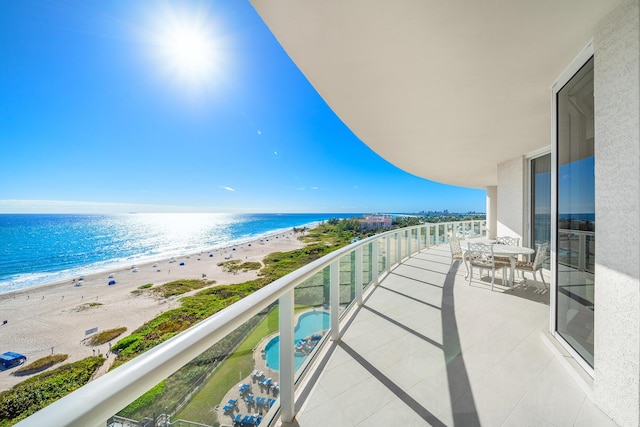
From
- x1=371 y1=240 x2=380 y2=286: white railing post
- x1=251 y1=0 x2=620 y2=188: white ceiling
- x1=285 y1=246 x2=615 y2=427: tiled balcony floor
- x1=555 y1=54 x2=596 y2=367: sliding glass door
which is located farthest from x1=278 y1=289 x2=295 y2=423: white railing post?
x1=371 y1=240 x2=380 y2=286: white railing post

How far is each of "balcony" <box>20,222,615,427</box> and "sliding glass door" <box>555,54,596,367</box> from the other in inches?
13.7

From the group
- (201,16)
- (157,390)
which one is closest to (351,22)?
(157,390)

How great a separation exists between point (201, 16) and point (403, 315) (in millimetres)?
7003

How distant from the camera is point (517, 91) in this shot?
2832 millimetres

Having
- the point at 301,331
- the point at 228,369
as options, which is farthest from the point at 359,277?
the point at 228,369

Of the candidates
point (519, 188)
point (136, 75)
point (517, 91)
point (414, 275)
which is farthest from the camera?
point (136, 75)

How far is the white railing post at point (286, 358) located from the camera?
4.86 ft

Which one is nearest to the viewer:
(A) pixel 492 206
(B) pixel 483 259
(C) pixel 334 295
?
(C) pixel 334 295

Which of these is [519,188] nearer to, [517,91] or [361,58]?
[517,91]

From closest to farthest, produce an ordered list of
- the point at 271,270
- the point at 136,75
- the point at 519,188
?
the point at 519,188, the point at 136,75, the point at 271,270

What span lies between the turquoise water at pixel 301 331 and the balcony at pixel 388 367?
0.05m

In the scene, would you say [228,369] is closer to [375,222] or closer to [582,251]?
[582,251]

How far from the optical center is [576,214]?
2.20 meters

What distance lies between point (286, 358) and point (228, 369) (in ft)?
1.45
